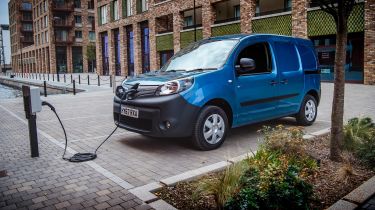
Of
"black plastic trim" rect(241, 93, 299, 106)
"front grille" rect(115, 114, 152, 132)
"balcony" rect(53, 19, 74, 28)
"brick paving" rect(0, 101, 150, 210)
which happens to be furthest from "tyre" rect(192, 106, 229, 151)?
"balcony" rect(53, 19, 74, 28)

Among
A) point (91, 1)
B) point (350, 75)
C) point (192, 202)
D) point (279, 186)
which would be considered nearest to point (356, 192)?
point (279, 186)

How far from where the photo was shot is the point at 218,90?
5.47 m

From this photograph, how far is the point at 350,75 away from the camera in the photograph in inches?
749

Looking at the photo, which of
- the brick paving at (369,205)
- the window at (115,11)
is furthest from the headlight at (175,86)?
the window at (115,11)

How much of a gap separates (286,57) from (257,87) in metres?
1.19

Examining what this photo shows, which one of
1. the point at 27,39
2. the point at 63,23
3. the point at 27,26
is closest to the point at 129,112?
the point at 63,23

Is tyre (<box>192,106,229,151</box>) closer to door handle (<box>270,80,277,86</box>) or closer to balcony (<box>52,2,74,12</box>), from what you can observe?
door handle (<box>270,80,277,86</box>)

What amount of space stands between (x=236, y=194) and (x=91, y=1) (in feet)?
221

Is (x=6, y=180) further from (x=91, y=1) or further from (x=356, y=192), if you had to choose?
(x=91, y=1)

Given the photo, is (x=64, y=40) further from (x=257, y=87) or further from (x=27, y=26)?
(x=257, y=87)

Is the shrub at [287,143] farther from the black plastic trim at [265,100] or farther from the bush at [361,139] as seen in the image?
the black plastic trim at [265,100]

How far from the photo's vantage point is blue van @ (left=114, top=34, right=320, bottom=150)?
5195mm

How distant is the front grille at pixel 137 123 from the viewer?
209 inches

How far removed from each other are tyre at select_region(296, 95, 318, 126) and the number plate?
12.0 ft
